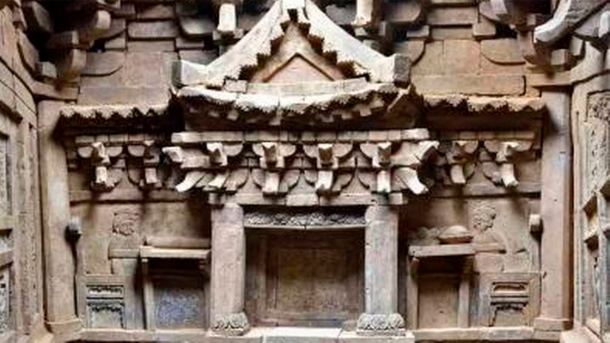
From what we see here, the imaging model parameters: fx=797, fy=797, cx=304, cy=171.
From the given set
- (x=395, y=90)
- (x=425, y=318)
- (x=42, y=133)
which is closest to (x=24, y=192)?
(x=42, y=133)

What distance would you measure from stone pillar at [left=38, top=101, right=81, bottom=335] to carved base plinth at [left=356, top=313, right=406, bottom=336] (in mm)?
2318

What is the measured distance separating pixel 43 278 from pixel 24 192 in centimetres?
84

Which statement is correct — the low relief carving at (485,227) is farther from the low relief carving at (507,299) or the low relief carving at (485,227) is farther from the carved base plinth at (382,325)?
the carved base plinth at (382,325)

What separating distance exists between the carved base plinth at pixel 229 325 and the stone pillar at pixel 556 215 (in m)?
2.24

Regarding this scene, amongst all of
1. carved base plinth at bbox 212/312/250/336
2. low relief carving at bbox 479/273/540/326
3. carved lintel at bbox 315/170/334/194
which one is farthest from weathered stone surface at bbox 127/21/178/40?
low relief carving at bbox 479/273/540/326

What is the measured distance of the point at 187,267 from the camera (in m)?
6.41

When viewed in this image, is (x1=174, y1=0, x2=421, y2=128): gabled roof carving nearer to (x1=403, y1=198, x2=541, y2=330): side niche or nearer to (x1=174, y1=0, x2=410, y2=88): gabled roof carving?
(x1=174, y1=0, x2=410, y2=88): gabled roof carving

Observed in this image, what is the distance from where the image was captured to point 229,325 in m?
5.96

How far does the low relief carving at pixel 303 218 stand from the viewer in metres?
6.06

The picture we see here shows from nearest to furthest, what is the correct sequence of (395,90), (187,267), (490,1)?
(395,90) < (490,1) < (187,267)

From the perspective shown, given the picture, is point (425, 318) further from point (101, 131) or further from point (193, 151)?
point (101, 131)

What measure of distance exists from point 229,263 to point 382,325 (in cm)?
124

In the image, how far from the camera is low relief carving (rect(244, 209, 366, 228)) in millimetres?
6062

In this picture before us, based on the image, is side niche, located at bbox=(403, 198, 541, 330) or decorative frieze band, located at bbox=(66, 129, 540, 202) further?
side niche, located at bbox=(403, 198, 541, 330)
